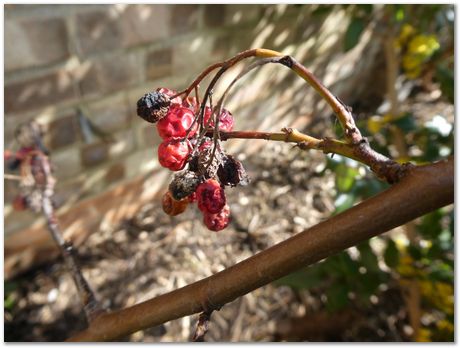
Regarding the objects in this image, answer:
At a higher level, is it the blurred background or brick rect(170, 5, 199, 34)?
brick rect(170, 5, 199, 34)

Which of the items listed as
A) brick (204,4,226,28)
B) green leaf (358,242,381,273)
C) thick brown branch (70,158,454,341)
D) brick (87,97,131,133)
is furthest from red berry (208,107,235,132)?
brick (204,4,226,28)

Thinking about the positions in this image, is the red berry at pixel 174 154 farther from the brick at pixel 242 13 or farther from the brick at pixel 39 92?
the brick at pixel 242 13

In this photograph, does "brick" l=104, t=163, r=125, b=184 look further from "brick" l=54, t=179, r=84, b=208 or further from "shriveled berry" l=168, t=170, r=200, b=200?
"shriveled berry" l=168, t=170, r=200, b=200

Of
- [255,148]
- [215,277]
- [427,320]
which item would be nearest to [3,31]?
[215,277]

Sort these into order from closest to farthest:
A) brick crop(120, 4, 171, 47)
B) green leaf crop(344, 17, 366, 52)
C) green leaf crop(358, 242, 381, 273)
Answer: green leaf crop(358, 242, 381, 273), brick crop(120, 4, 171, 47), green leaf crop(344, 17, 366, 52)

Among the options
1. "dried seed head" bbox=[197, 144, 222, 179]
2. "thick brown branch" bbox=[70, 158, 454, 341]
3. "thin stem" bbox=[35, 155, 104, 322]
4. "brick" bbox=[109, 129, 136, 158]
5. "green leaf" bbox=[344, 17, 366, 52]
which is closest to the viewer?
"thick brown branch" bbox=[70, 158, 454, 341]

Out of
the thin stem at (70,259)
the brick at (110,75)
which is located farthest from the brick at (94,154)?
the thin stem at (70,259)

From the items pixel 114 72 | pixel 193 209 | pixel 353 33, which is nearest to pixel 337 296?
pixel 193 209
